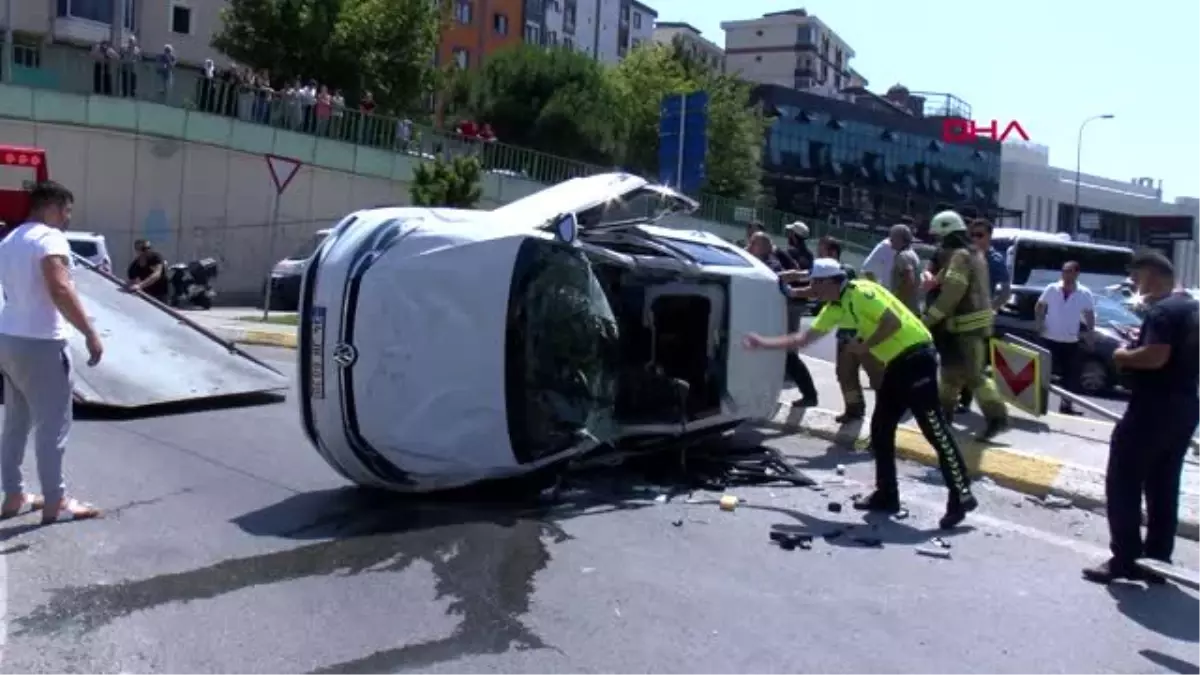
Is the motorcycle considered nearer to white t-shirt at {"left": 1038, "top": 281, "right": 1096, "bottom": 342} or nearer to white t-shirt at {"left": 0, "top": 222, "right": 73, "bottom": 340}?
white t-shirt at {"left": 1038, "top": 281, "right": 1096, "bottom": 342}

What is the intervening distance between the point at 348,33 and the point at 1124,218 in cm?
4937

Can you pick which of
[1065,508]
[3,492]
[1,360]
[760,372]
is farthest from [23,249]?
[1065,508]

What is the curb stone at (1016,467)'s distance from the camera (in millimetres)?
8250

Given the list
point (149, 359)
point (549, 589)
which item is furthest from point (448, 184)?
point (549, 589)

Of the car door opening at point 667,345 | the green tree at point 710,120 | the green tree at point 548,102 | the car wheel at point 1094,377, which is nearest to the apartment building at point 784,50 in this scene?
the green tree at point 710,120

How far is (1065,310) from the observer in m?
13.3

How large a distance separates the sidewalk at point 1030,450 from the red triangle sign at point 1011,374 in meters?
0.43

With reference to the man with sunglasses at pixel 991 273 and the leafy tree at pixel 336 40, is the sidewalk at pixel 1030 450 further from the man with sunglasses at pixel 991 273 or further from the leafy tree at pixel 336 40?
the leafy tree at pixel 336 40

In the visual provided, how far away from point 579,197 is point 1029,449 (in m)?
4.07

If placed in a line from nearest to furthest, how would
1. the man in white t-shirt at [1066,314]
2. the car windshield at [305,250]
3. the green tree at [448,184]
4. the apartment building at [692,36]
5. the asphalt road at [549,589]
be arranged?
the asphalt road at [549,589] → the man in white t-shirt at [1066,314] → the green tree at [448,184] → the car windshield at [305,250] → the apartment building at [692,36]

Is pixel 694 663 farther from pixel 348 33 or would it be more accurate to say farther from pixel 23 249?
pixel 348 33

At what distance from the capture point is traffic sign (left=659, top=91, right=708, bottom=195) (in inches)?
581

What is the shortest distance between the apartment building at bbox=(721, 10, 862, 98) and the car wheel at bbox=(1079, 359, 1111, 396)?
85.9 m

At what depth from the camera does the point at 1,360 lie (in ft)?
21.3
